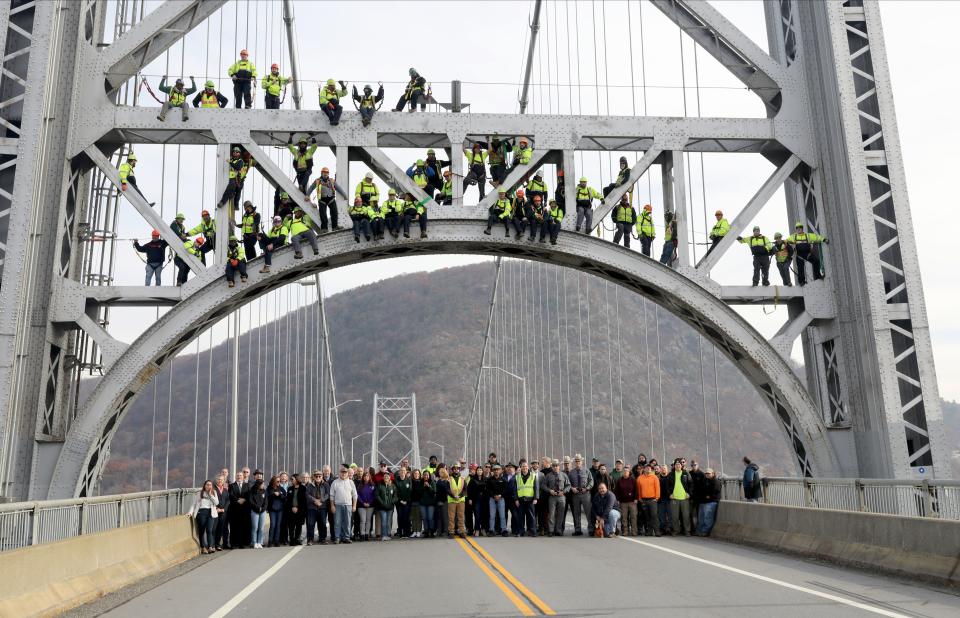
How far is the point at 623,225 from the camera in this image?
71.8ft

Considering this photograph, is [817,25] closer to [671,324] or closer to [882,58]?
[882,58]

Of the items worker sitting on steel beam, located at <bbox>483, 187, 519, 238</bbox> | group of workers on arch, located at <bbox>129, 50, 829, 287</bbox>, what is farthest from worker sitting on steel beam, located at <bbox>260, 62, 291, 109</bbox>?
worker sitting on steel beam, located at <bbox>483, 187, 519, 238</bbox>

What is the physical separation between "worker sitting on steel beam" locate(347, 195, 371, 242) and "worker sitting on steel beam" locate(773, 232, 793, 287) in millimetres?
8696

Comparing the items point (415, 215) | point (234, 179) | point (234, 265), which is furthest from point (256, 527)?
point (234, 179)

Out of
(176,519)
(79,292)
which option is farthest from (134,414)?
(176,519)

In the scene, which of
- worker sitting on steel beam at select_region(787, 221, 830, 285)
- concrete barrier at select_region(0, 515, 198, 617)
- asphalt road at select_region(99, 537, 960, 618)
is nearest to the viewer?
concrete barrier at select_region(0, 515, 198, 617)

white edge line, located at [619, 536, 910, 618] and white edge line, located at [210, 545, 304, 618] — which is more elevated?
white edge line, located at [619, 536, 910, 618]

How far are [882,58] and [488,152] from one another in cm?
841

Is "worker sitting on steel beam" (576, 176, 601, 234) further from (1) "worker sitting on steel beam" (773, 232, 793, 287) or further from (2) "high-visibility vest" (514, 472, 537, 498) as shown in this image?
(2) "high-visibility vest" (514, 472, 537, 498)

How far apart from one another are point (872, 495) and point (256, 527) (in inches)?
402

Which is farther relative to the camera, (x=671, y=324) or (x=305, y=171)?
(x=671, y=324)

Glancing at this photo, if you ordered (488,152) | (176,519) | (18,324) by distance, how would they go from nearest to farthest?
(176,519) < (18,324) < (488,152)

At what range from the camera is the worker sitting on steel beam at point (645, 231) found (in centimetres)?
2181

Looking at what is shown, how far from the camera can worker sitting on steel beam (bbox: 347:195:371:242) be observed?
20.6 m
